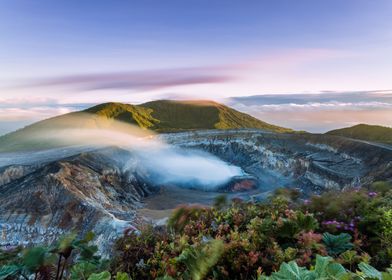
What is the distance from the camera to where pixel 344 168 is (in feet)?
126

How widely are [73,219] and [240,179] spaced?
85.0 feet

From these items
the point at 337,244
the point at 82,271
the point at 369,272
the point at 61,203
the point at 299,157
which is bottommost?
the point at 299,157

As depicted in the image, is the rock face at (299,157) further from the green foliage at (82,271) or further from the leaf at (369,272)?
the green foliage at (82,271)

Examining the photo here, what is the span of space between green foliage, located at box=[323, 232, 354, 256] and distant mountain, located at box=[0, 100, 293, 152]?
76.6m

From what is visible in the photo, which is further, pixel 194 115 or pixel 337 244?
pixel 194 115

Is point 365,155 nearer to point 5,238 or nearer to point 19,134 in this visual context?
point 5,238

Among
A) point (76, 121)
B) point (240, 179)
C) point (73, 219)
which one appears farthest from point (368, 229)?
point (76, 121)

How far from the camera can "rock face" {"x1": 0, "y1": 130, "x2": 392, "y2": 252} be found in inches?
855

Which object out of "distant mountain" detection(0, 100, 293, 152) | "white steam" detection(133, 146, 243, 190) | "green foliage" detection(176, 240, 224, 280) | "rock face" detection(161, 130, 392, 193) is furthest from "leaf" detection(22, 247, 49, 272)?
"distant mountain" detection(0, 100, 293, 152)

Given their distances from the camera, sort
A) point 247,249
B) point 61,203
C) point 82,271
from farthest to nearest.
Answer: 1. point 61,203
2. point 247,249
3. point 82,271

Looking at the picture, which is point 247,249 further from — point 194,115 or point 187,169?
point 194,115

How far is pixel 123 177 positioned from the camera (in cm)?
3850

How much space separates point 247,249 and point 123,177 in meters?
34.2

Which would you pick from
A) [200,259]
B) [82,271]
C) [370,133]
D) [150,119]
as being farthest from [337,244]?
[150,119]
